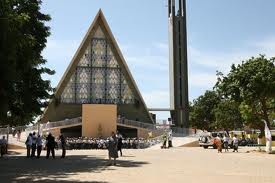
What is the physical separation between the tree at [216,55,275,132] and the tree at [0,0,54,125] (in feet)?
36.2

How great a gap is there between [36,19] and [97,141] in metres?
A: 15.1

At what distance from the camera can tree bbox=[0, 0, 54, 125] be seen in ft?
Result: 33.1

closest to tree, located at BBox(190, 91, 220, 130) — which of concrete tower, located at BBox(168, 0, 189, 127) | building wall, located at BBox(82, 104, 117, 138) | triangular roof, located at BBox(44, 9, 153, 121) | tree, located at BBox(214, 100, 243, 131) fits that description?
concrete tower, located at BBox(168, 0, 189, 127)

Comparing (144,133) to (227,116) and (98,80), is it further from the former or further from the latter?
(227,116)

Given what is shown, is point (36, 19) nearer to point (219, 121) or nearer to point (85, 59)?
point (85, 59)

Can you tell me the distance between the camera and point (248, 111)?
28844mm

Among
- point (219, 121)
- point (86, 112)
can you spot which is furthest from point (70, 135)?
point (219, 121)

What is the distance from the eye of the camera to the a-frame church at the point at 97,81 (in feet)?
173

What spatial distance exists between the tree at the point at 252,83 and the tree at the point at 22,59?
11026mm

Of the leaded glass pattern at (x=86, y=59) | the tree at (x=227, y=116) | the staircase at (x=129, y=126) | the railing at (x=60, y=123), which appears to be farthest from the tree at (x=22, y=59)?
the tree at (x=227, y=116)

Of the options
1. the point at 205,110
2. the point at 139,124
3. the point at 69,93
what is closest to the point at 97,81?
the point at 69,93

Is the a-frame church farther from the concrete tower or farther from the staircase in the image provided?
the concrete tower

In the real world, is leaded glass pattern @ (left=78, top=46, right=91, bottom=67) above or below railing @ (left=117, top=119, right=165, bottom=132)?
above

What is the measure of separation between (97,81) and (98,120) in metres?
10.1
